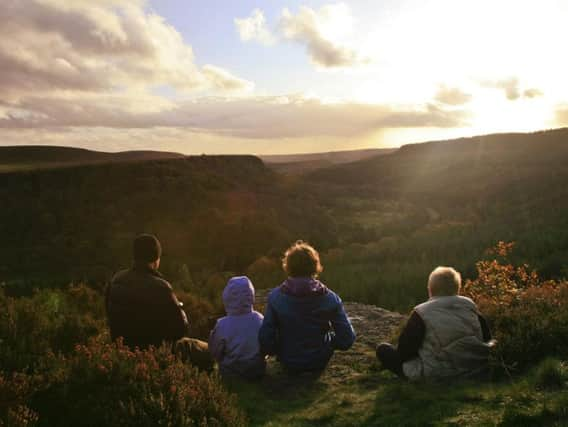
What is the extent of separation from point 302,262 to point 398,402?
1.66m

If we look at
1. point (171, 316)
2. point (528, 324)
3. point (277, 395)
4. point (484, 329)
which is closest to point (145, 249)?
point (171, 316)

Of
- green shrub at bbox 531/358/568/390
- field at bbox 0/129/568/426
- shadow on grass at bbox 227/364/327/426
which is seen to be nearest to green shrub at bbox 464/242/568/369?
field at bbox 0/129/568/426

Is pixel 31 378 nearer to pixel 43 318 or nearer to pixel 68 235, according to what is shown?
pixel 43 318

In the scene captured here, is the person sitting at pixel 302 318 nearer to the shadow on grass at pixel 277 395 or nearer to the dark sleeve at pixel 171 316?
the shadow on grass at pixel 277 395

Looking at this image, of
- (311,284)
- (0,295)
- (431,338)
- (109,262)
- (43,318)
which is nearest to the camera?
(431,338)

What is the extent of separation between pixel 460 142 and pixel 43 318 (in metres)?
93.3

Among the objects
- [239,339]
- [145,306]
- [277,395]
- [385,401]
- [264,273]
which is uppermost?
[145,306]

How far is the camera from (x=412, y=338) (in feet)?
17.6

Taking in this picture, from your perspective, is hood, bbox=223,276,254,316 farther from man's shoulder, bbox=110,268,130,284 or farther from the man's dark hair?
man's shoulder, bbox=110,268,130,284

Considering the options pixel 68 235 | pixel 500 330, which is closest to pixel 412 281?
pixel 500 330

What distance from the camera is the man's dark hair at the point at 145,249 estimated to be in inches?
218

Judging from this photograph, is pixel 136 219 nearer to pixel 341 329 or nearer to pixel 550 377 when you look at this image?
pixel 341 329

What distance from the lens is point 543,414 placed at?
3979 mm

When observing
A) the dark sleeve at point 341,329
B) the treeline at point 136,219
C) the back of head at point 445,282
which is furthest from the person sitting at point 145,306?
the treeline at point 136,219
